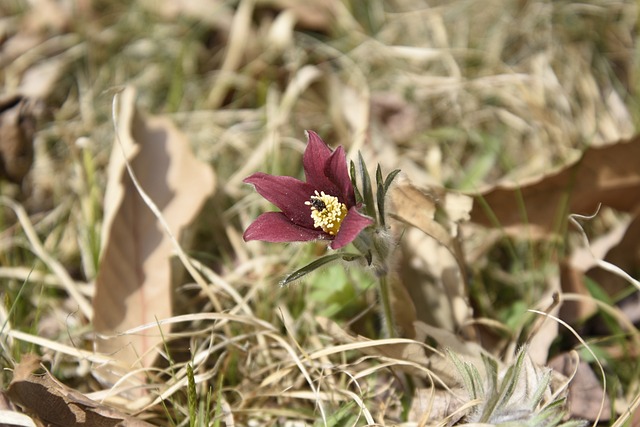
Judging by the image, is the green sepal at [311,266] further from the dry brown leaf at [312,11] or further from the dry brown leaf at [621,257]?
the dry brown leaf at [312,11]

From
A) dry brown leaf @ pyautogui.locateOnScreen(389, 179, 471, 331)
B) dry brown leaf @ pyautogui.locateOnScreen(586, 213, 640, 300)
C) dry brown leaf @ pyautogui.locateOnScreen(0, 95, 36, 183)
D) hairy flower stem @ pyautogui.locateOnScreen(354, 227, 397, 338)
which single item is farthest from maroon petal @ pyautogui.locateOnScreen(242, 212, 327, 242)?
dry brown leaf @ pyautogui.locateOnScreen(0, 95, 36, 183)

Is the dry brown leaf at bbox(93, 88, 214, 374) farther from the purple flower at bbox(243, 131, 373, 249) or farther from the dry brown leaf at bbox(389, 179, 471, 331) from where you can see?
the dry brown leaf at bbox(389, 179, 471, 331)

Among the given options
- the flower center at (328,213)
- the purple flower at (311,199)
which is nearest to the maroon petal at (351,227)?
the purple flower at (311,199)

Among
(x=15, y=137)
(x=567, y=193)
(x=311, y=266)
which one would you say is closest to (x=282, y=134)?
(x=15, y=137)

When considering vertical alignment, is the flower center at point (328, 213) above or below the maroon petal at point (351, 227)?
below

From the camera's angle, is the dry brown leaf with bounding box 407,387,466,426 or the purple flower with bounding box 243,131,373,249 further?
the dry brown leaf with bounding box 407,387,466,426

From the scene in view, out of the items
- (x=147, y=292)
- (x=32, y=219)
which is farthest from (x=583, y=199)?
(x=32, y=219)
